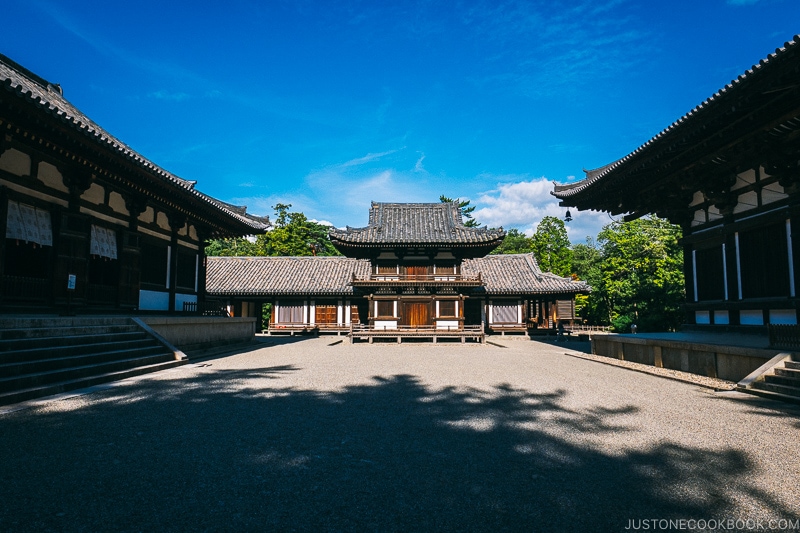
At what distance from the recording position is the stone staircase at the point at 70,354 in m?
6.26

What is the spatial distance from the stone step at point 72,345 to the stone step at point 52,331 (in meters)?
0.15

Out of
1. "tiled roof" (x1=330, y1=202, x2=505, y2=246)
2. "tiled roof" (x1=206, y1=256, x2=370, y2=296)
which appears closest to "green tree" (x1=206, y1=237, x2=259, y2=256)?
"tiled roof" (x1=206, y1=256, x2=370, y2=296)

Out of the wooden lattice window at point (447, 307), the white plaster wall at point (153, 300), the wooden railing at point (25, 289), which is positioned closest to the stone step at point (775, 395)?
the wooden railing at point (25, 289)

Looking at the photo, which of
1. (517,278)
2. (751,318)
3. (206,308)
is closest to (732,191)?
(751,318)

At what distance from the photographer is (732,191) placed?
9914 mm

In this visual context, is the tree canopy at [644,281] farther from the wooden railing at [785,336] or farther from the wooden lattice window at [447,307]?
the wooden railing at [785,336]

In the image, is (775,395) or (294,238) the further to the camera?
(294,238)

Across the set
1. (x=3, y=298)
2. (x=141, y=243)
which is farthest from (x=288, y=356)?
(x=3, y=298)

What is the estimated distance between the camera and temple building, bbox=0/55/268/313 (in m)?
8.27

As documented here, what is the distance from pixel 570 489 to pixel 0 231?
11422 millimetres

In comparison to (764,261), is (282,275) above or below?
above

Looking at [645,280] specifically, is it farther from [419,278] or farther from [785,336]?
[785,336]

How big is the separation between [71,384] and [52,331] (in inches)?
72.1

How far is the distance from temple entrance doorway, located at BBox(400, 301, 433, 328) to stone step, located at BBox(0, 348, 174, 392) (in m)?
14.2
